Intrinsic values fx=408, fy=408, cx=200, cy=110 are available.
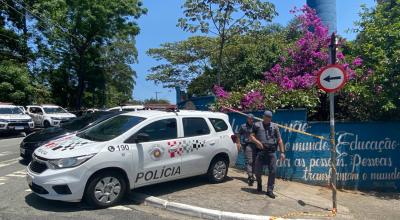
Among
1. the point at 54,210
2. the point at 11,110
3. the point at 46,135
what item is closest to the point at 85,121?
the point at 46,135

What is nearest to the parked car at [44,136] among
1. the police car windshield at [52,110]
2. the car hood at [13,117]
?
the car hood at [13,117]

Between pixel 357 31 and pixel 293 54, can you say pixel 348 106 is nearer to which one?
pixel 357 31

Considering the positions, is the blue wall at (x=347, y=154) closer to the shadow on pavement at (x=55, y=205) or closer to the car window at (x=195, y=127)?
the car window at (x=195, y=127)

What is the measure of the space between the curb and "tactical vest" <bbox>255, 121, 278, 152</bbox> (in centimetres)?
175

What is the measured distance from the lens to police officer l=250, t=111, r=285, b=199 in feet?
26.8

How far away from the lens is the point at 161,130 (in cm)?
802

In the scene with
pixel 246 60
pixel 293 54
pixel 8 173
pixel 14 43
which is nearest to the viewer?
pixel 8 173

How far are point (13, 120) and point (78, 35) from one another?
16.9 metres

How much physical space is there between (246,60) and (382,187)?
523 inches

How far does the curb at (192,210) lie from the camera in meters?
6.78

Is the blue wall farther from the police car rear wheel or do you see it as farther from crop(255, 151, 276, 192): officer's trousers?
crop(255, 151, 276, 192): officer's trousers

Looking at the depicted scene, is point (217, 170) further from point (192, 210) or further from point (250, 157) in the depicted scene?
point (192, 210)

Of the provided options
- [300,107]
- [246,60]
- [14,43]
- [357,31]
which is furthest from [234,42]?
[14,43]

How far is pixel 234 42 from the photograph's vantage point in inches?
1093
